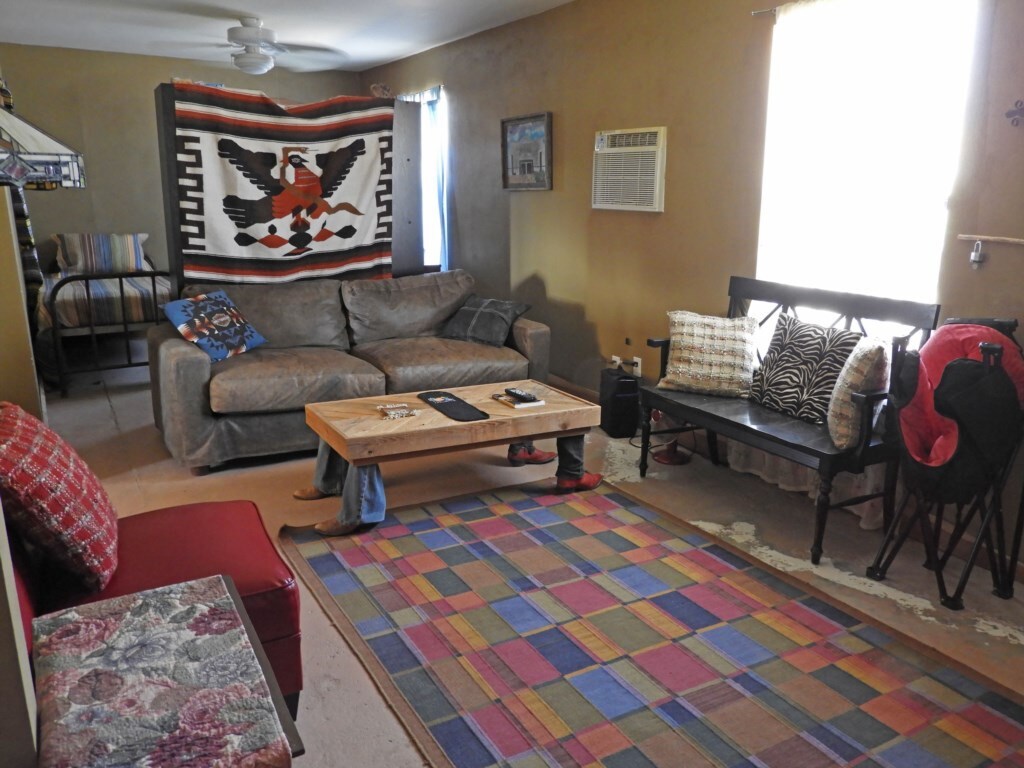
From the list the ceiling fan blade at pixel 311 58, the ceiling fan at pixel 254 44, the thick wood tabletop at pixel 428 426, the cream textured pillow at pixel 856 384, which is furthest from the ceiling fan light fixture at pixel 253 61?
the cream textured pillow at pixel 856 384

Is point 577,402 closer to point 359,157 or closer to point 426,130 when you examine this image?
point 359,157

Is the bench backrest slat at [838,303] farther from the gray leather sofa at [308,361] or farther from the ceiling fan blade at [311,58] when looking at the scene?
the ceiling fan blade at [311,58]

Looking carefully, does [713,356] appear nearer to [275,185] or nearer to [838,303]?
[838,303]

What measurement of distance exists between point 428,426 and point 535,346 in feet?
4.58

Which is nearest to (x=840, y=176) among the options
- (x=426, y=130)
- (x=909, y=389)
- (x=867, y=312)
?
(x=867, y=312)

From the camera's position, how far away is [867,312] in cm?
319

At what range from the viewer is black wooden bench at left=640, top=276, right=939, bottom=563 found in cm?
281

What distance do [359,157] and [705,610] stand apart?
11.3ft

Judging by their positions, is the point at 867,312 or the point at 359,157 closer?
the point at 867,312

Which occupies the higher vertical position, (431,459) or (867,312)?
(867,312)

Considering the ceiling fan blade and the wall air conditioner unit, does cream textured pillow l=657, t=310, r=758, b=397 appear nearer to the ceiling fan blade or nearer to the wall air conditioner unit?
the wall air conditioner unit

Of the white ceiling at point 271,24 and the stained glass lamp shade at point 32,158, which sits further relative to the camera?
the white ceiling at point 271,24

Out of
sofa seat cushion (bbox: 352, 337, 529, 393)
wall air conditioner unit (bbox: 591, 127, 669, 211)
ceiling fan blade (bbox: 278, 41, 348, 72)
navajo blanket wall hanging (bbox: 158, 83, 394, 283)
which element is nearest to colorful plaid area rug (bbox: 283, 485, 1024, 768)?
sofa seat cushion (bbox: 352, 337, 529, 393)

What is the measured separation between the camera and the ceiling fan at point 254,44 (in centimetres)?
539
